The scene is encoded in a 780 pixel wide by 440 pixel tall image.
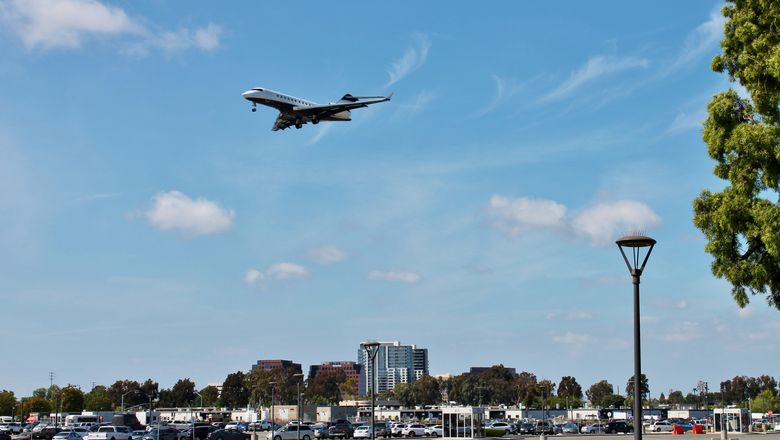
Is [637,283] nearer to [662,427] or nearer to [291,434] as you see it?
[291,434]

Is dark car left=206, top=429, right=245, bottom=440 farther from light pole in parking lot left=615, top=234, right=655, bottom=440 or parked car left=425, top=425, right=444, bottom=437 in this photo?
light pole in parking lot left=615, top=234, right=655, bottom=440

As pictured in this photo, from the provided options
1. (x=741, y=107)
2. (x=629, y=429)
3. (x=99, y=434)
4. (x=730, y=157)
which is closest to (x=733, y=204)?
(x=730, y=157)

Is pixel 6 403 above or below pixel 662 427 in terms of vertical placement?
below

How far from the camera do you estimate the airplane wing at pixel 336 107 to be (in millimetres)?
84688

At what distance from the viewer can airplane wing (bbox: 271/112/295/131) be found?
85.4 meters

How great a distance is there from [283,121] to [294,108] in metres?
1.96

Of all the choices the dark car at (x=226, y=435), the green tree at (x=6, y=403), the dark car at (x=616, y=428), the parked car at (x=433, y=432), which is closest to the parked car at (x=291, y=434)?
the dark car at (x=226, y=435)

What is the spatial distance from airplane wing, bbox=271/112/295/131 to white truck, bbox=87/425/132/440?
115 ft

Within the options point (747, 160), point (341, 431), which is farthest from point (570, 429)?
point (747, 160)

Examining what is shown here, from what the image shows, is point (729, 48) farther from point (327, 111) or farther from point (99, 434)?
point (99, 434)

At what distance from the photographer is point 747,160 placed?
23.4 meters

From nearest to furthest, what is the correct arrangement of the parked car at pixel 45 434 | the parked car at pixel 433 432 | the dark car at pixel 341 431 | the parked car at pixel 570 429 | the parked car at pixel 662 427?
the parked car at pixel 45 434, the dark car at pixel 341 431, the parked car at pixel 433 432, the parked car at pixel 662 427, the parked car at pixel 570 429

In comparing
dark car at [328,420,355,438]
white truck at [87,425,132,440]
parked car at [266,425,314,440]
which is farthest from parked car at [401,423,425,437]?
white truck at [87,425,132,440]

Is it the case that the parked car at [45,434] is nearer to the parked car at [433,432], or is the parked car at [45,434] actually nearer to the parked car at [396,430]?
the parked car at [396,430]
